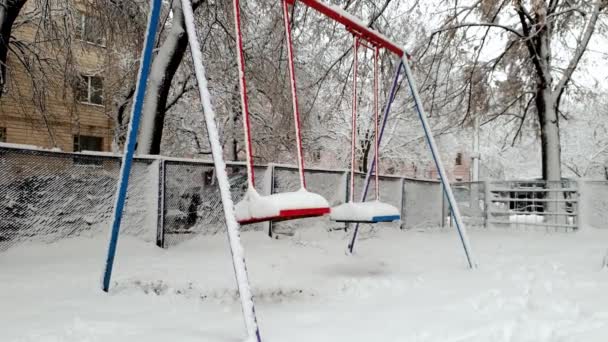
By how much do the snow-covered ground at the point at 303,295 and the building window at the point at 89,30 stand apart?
159 inches

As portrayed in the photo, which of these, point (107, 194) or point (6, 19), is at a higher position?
point (6, 19)

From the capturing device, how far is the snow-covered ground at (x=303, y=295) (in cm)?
300

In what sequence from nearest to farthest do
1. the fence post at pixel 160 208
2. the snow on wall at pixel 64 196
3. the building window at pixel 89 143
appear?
the snow on wall at pixel 64 196
the fence post at pixel 160 208
the building window at pixel 89 143

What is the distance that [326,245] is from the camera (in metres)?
7.88

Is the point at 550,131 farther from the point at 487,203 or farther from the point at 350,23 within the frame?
the point at 350,23

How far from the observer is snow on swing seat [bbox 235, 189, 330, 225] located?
3.09m

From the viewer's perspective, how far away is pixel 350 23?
4.86 m

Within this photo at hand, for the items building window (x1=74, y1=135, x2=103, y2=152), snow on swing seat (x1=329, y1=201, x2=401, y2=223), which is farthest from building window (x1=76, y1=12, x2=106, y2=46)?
building window (x1=74, y1=135, x2=103, y2=152)

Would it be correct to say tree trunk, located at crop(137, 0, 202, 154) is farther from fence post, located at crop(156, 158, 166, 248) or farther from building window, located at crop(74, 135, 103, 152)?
building window, located at crop(74, 135, 103, 152)

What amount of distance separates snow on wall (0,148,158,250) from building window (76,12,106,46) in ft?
9.93

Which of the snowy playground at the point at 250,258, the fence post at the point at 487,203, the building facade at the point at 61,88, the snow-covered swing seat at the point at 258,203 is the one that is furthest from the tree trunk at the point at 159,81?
the fence post at the point at 487,203

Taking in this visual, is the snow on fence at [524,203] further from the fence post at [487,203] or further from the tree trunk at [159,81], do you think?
the tree trunk at [159,81]

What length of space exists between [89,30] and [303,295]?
6820mm

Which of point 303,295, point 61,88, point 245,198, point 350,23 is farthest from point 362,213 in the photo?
point 61,88
